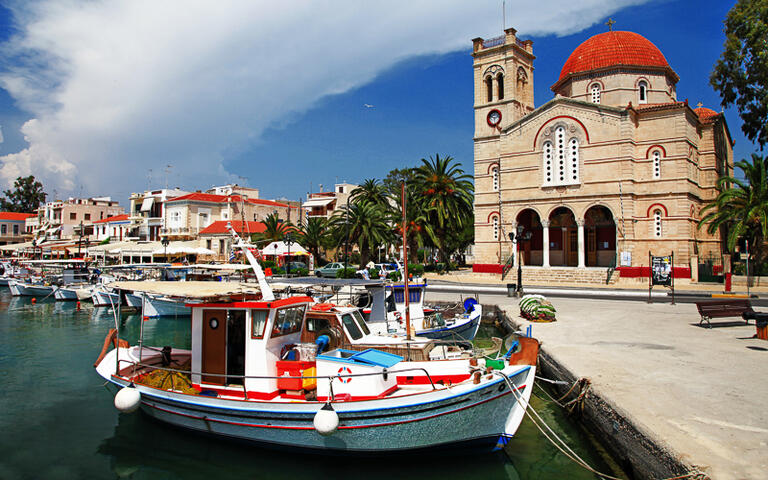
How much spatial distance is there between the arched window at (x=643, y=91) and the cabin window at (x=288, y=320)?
3551cm

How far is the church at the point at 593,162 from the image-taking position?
32.8 meters

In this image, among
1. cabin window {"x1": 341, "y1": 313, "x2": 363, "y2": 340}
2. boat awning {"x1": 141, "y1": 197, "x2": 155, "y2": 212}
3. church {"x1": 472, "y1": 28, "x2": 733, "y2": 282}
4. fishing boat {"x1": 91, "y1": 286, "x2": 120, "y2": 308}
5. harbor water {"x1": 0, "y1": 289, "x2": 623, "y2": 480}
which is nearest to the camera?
harbor water {"x1": 0, "y1": 289, "x2": 623, "y2": 480}

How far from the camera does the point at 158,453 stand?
940cm

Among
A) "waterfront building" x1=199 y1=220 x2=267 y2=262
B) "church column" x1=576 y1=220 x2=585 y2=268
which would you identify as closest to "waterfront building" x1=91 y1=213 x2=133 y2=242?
"waterfront building" x1=199 y1=220 x2=267 y2=262

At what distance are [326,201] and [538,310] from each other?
55.9 m

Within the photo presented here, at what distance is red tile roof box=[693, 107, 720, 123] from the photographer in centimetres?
3634

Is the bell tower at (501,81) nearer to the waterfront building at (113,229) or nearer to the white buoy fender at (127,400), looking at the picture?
the white buoy fender at (127,400)

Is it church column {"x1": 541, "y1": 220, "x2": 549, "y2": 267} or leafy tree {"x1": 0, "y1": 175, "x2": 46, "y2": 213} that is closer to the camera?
church column {"x1": 541, "y1": 220, "x2": 549, "y2": 267}

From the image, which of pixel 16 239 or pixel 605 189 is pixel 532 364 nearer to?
pixel 605 189

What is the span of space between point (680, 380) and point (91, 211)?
87.7 m

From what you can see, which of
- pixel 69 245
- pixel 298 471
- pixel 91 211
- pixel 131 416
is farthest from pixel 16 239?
pixel 298 471

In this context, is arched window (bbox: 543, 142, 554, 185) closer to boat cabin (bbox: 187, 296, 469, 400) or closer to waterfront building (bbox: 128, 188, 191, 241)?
boat cabin (bbox: 187, 296, 469, 400)

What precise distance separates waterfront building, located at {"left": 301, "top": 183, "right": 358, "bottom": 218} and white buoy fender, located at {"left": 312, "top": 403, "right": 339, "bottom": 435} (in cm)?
5784

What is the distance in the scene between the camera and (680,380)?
9.23 m
